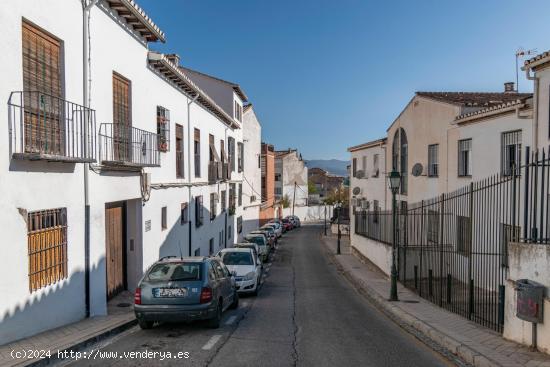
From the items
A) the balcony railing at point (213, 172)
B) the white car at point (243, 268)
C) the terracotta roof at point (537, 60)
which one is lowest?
the white car at point (243, 268)

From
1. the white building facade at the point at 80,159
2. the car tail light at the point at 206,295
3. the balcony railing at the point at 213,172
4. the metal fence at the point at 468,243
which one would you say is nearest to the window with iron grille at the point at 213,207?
the balcony railing at the point at 213,172

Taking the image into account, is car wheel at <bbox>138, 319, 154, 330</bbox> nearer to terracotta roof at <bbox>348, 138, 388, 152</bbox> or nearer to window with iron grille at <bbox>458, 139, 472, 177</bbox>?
window with iron grille at <bbox>458, 139, 472, 177</bbox>

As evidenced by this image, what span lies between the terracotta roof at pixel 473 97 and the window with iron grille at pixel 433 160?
2.13 meters

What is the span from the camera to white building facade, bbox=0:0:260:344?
7.80m

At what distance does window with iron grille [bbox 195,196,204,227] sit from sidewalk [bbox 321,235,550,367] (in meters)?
8.12

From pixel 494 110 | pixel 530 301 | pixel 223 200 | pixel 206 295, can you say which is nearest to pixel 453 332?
pixel 530 301

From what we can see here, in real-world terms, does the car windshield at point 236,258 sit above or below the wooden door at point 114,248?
below

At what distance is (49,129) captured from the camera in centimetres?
877

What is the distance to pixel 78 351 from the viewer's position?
779cm

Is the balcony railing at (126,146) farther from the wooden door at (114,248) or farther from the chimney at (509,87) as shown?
the chimney at (509,87)

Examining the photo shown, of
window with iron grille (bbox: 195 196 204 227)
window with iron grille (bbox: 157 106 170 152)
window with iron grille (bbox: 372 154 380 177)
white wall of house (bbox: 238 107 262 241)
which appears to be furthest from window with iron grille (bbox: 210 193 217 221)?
white wall of house (bbox: 238 107 262 241)

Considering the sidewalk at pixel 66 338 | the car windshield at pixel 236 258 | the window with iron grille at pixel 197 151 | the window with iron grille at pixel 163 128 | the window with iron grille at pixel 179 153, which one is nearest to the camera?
the sidewalk at pixel 66 338

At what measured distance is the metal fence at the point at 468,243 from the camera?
11297 mm

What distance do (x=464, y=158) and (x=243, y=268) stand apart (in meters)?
Answer: 9.45
